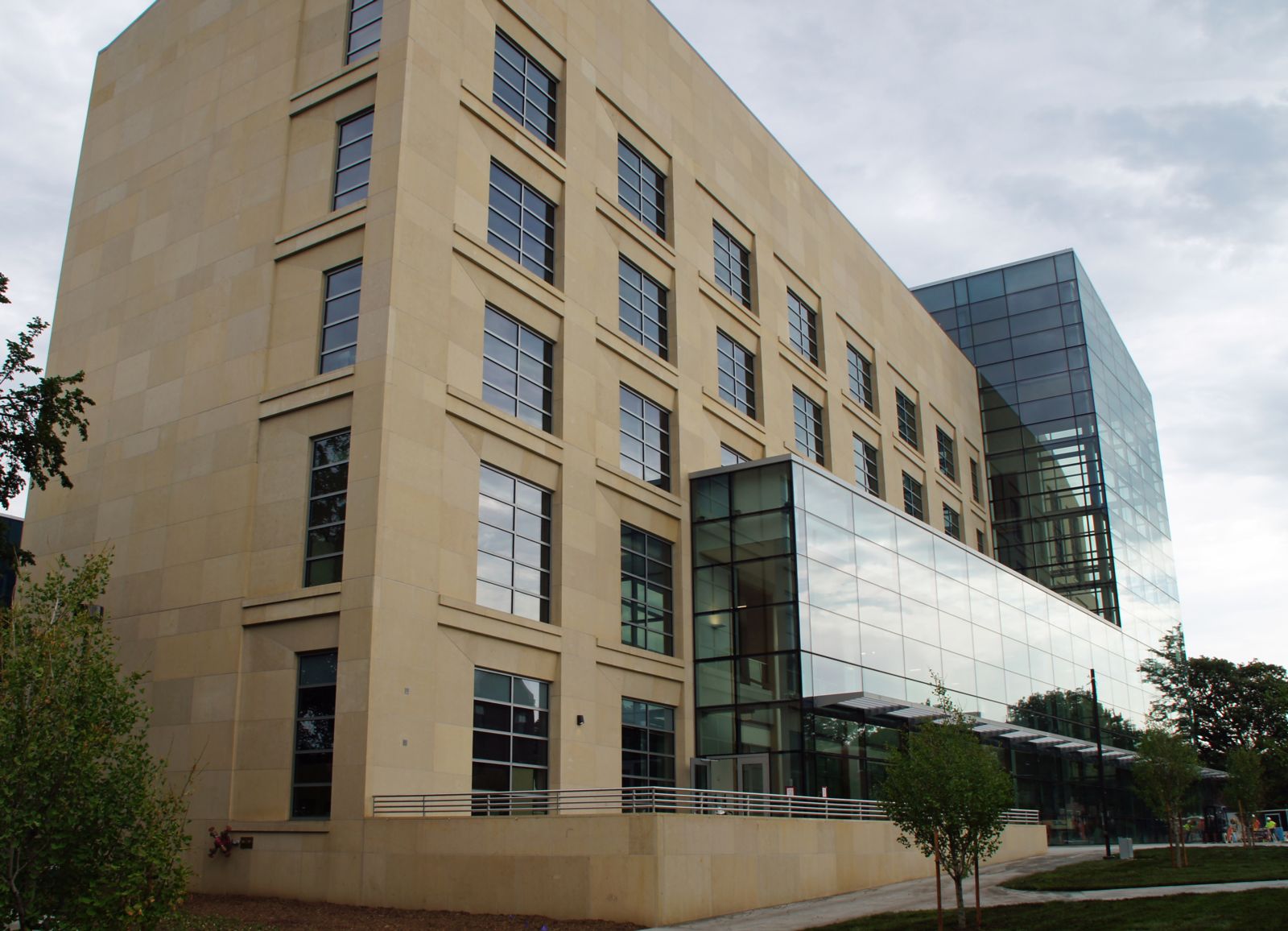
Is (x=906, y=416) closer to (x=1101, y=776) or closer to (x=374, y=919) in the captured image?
(x=1101, y=776)

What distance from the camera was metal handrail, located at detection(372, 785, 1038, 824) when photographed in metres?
23.3

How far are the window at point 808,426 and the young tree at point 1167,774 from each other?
15881 millimetres

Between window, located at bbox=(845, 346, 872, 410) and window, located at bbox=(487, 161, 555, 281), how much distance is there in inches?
801

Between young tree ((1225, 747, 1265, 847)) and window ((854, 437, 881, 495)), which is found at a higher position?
window ((854, 437, 881, 495))

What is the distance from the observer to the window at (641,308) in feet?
116

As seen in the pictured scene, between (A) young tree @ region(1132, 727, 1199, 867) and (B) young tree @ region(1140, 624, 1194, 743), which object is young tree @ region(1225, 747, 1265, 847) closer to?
(A) young tree @ region(1132, 727, 1199, 867)

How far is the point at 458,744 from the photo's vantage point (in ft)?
84.4

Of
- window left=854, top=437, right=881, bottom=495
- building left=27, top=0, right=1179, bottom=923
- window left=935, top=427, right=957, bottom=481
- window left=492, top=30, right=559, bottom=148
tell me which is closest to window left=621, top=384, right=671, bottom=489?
building left=27, top=0, right=1179, bottom=923

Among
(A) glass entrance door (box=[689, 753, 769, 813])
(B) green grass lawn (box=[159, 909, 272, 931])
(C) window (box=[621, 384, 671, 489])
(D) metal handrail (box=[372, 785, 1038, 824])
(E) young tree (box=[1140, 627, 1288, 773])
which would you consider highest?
(C) window (box=[621, 384, 671, 489])

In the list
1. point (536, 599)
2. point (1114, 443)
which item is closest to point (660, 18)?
point (536, 599)

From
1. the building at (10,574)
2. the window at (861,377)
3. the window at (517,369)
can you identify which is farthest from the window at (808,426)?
the building at (10,574)

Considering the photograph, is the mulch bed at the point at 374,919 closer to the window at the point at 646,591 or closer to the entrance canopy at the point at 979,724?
the entrance canopy at the point at 979,724

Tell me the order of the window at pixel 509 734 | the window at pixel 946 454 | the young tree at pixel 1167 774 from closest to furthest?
the window at pixel 509 734
the young tree at pixel 1167 774
the window at pixel 946 454

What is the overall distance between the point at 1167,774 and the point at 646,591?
17950 mm
